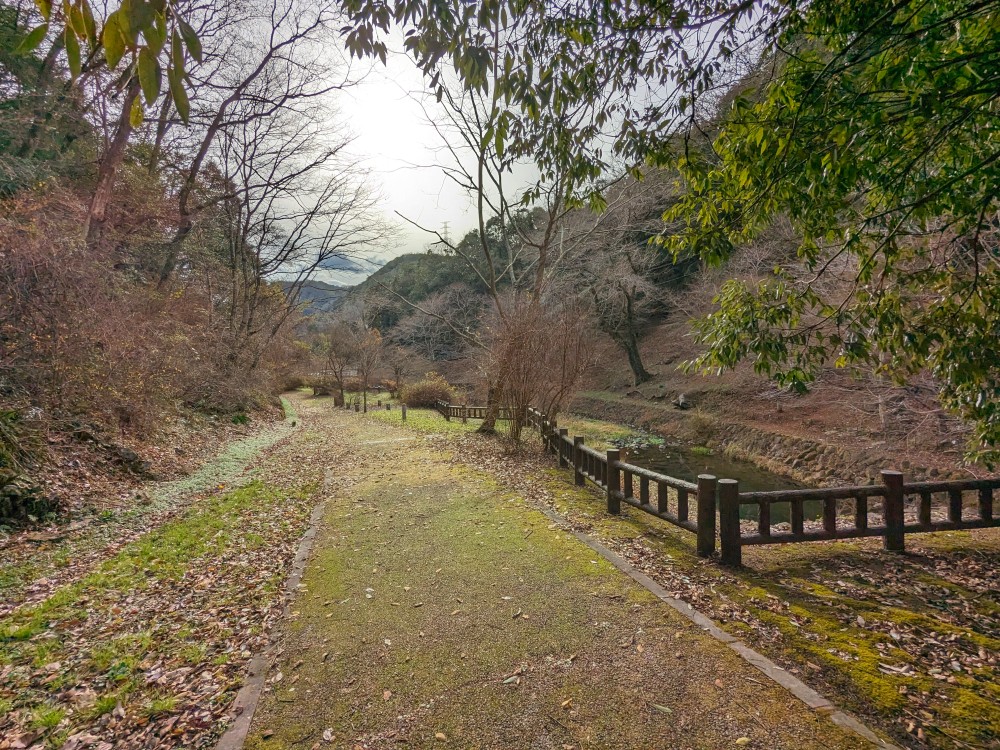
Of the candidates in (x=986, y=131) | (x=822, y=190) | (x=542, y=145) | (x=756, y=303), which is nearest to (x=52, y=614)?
(x=542, y=145)

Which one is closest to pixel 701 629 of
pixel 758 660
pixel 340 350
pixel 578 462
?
pixel 758 660

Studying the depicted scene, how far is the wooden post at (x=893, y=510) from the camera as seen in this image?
4.91 metres

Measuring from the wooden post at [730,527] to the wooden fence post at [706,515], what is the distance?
105 millimetres

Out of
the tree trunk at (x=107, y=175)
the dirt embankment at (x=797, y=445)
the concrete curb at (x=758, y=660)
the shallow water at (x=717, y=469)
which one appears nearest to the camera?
the concrete curb at (x=758, y=660)

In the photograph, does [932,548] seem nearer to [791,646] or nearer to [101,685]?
[791,646]

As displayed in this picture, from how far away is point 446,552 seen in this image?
515 centimetres

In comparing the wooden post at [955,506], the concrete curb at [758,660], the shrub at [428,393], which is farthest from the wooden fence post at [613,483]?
the shrub at [428,393]

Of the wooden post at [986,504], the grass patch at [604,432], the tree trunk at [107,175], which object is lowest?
the grass patch at [604,432]

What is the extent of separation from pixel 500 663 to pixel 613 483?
370 cm

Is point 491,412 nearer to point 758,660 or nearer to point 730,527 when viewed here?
point 730,527

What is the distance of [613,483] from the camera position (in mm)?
6461

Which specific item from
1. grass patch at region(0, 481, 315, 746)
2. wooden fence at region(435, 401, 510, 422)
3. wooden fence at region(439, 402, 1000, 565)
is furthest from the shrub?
wooden fence at region(439, 402, 1000, 565)

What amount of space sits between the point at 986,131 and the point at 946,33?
0.83 meters

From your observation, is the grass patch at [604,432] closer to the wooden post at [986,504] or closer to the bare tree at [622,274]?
the bare tree at [622,274]
